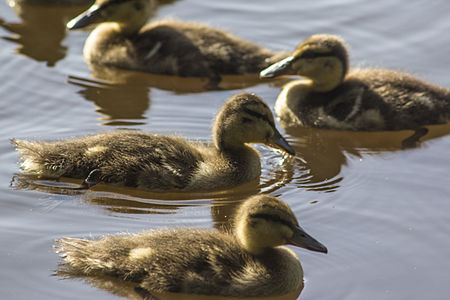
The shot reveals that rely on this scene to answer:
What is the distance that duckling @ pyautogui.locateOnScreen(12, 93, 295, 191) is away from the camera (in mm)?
5789

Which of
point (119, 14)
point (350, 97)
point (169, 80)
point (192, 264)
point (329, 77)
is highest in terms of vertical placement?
point (119, 14)

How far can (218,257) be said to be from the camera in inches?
183

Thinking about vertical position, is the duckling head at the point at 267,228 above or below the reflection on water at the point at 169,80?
below

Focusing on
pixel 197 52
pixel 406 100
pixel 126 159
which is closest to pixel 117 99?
pixel 197 52

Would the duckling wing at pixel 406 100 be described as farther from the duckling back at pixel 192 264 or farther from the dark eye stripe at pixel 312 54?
the duckling back at pixel 192 264

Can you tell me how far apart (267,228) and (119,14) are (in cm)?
399

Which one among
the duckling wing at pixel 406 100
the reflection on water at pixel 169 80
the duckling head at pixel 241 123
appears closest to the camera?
the duckling head at pixel 241 123

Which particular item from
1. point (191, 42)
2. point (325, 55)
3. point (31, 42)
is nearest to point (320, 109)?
point (325, 55)

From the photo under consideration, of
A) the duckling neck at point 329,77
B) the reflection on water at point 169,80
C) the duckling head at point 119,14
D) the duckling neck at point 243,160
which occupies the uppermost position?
the duckling head at point 119,14

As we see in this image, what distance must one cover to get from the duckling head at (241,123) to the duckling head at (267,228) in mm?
1276

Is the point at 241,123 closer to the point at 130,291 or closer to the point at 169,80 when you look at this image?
the point at 130,291

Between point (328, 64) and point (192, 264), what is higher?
point (328, 64)

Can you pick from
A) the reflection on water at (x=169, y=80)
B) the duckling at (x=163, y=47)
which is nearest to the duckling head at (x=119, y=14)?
the duckling at (x=163, y=47)

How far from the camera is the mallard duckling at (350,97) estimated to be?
6.99 metres
